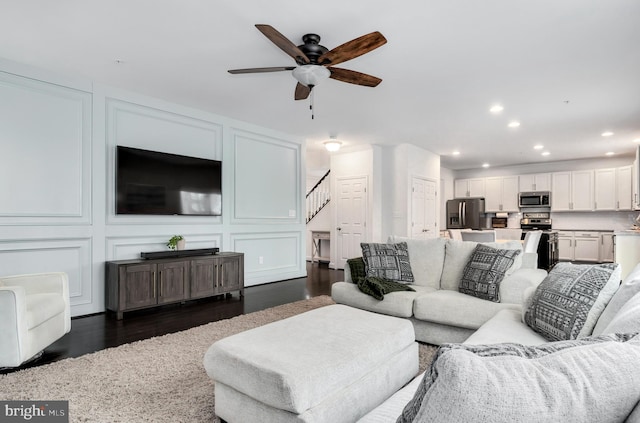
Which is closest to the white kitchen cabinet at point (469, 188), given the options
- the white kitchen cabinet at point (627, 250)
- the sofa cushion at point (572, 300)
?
the white kitchen cabinet at point (627, 250)

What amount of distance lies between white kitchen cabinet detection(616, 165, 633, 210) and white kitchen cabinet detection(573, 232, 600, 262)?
83 centimetres

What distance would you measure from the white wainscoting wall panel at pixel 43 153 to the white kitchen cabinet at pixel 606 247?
33.1 ft

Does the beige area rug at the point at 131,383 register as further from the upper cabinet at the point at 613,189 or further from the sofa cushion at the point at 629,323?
the upper cabinet at the point at 613,189

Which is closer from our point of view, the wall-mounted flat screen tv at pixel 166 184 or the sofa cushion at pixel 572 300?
the sofa cushion at pixel 572 300

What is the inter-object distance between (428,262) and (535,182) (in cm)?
736

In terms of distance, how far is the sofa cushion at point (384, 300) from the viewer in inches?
119

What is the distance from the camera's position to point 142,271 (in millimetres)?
3969

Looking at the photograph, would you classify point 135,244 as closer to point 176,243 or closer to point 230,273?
point 176,243

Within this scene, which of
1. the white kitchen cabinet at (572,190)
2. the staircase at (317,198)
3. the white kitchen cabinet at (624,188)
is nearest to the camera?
the white kitchen cabinet at (624,188)

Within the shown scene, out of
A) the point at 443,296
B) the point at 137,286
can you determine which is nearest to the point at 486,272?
the point at 443,296

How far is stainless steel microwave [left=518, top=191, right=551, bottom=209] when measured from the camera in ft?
29.7

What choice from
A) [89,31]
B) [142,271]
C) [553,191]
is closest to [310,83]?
[89,31]

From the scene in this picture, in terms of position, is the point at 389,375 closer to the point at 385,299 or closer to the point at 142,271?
the point at 385,299

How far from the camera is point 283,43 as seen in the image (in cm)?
261
